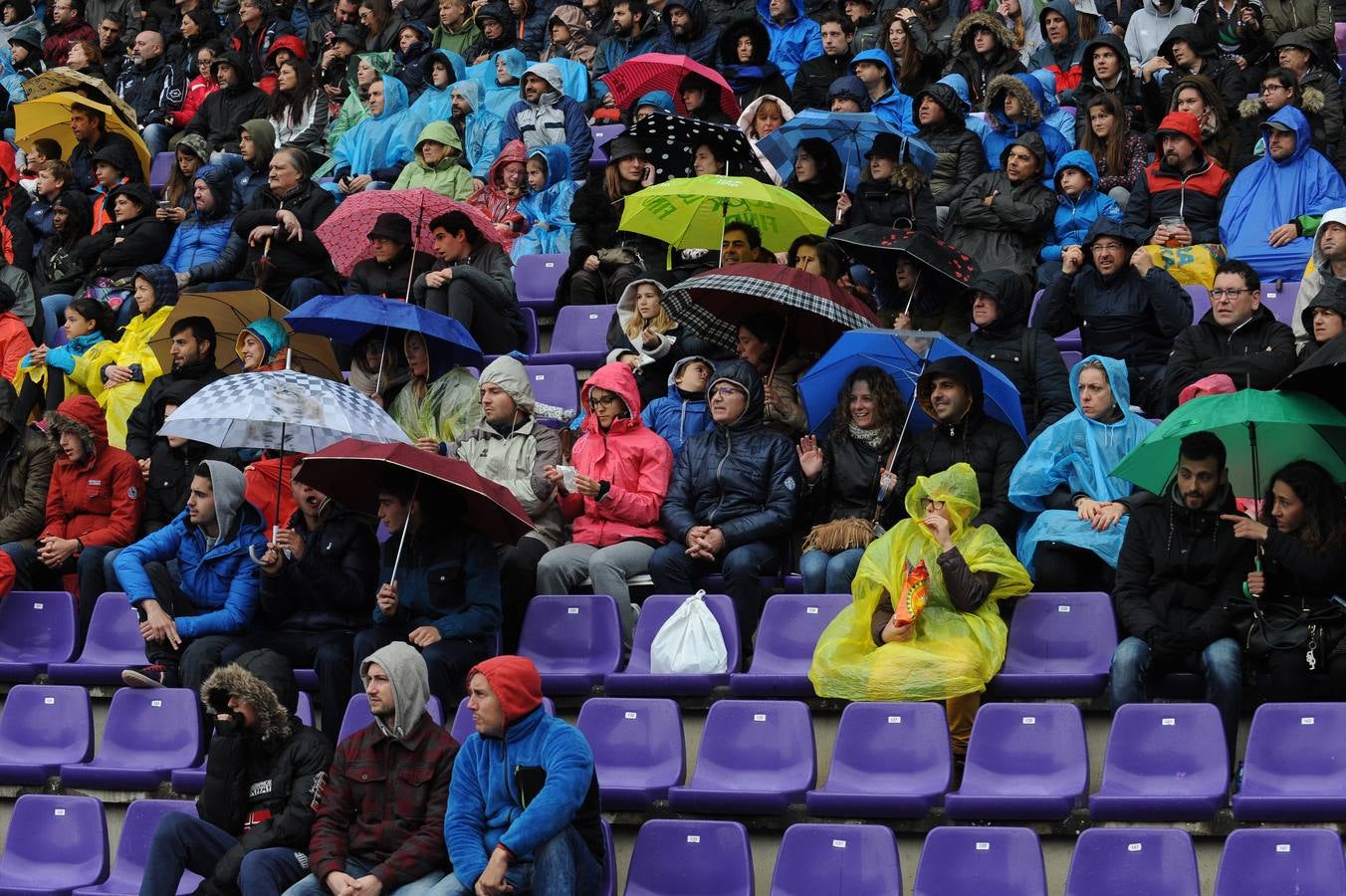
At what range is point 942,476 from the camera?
7.98 m

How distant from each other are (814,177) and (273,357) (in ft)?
10.9

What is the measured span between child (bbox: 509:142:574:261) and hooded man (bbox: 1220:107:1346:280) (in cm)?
391

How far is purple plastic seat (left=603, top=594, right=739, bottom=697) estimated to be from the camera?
8.13 m

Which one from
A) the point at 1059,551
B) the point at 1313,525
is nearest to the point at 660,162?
the point at 1059,551

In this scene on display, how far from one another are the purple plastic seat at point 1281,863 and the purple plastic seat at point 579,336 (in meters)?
5.16

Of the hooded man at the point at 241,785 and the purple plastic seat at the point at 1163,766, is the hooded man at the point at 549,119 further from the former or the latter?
the purple plastic seat at the point at 1163,766

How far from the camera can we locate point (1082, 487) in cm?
840

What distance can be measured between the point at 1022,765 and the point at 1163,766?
1.60ft

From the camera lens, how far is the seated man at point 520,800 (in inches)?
260

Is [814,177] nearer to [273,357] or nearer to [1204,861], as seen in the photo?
[273,357]

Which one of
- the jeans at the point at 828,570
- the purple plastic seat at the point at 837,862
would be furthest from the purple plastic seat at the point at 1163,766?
the jeans at the point at 828,570

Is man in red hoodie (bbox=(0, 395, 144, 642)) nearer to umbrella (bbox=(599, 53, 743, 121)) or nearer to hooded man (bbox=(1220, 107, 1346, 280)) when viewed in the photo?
umbrella (bbox=(599, 53, 743, 121))

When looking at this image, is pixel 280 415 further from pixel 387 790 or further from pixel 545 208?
pixel 545 208

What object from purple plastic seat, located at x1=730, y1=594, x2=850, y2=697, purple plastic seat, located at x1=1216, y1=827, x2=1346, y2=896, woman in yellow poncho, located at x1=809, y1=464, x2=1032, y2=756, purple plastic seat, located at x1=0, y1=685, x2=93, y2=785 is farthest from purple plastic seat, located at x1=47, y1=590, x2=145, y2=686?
purple plastic seat, located at x1=1216, y1=827, x2=1346, y2=896
